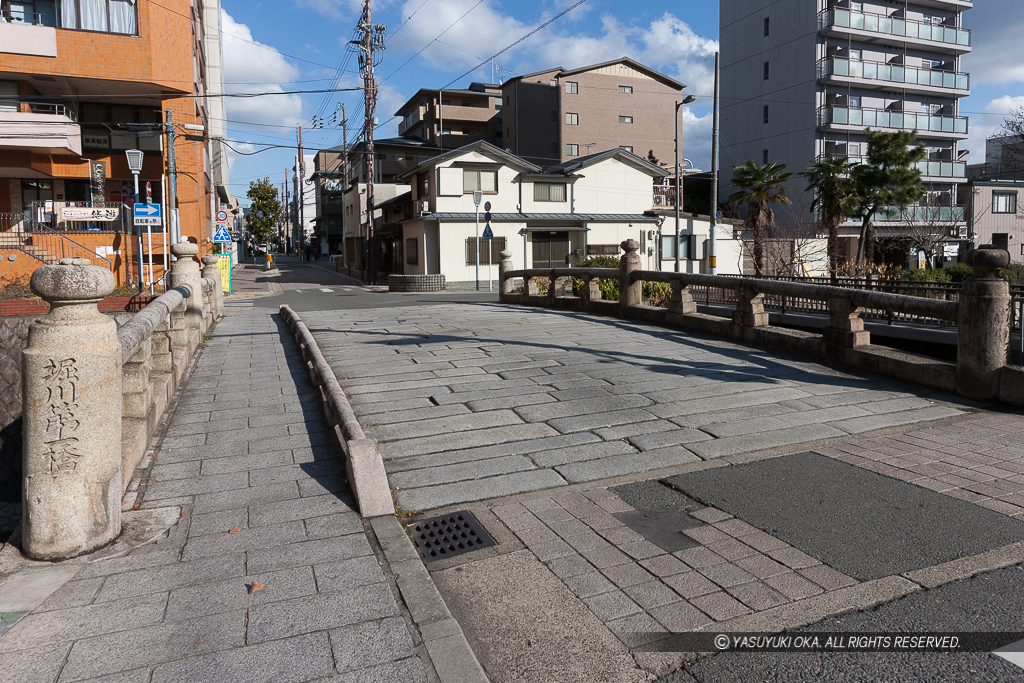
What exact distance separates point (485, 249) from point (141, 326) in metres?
31.8

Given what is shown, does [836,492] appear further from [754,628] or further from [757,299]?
[757,299]

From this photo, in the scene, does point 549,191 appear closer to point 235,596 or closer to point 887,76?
point 887,76

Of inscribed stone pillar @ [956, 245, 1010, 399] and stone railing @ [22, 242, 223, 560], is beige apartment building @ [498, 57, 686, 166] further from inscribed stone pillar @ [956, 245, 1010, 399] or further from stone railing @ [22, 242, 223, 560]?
stone railing @ [22, 242, 223, 560]

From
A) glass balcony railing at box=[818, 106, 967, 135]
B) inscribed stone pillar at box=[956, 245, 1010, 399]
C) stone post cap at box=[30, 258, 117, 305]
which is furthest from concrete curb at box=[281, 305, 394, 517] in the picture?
glass balcony railing at box=[818, 106, 967, 135]

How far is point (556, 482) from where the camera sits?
5133mm

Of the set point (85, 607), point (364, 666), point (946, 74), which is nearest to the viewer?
point (364, 666)

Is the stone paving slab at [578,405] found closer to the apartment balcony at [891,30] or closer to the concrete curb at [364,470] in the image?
the concrete curb at [364,470]

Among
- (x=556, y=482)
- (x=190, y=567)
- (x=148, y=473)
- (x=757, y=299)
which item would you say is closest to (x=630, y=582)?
(x=556, y=482)

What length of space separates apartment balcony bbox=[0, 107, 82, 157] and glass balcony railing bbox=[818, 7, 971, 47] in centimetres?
3825

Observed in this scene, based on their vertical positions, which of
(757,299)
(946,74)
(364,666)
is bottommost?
(364,666)

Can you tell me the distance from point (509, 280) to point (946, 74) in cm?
3717

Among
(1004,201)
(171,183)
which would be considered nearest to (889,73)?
(1004,201)

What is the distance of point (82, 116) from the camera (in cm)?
2841

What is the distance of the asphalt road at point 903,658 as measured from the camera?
110 inches
